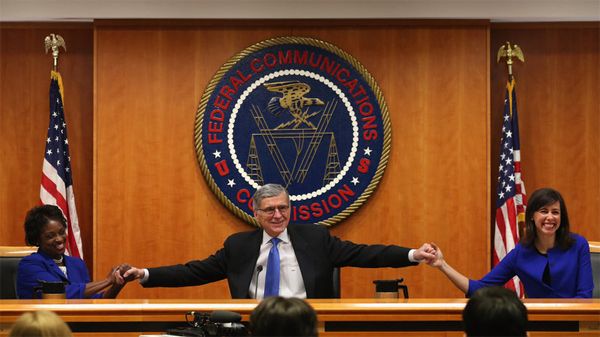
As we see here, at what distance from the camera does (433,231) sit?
262 inches

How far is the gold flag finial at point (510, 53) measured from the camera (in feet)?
22.1

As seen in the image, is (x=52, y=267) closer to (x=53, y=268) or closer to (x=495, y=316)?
(x=53, y=268)

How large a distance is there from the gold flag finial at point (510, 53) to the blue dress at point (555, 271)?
6.57 feet

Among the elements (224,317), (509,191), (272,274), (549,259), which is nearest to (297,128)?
(509,191)

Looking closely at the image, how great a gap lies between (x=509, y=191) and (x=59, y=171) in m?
3.20

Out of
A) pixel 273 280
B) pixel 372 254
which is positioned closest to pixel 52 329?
pixel 273 280

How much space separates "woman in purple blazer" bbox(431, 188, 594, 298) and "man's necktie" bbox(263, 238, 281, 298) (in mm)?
845

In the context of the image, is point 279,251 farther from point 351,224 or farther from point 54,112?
point 54,112

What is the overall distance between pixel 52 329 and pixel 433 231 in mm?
4410

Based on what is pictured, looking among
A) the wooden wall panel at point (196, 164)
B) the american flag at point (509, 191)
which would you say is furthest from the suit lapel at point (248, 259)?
the american flag at point (509, 191)

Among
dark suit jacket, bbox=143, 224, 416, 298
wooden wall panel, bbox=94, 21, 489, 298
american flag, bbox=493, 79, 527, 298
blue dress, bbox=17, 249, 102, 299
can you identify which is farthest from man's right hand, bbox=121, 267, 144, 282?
american flag, bbox=493, 79, 527, 298

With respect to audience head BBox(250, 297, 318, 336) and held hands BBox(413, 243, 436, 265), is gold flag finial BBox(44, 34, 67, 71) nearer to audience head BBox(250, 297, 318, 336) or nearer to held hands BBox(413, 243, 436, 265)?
held hands BBox(413, 243, 436, 265)

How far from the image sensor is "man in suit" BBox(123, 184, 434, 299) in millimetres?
5008

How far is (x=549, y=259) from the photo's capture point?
500 centimetres
